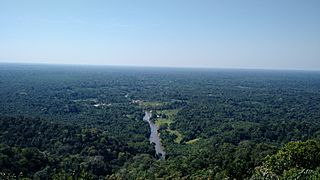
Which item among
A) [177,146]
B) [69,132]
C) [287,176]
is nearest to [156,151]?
[177,146]

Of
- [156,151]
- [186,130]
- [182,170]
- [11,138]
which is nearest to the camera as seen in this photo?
[182,170]

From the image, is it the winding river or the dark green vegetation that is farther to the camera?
the winding river

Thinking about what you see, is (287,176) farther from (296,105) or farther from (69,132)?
(296,105)

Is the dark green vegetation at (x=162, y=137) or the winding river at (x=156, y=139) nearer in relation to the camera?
the dark green vegetation at (x=162, y=137)

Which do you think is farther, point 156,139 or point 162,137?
point 156,139

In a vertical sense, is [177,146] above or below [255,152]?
below

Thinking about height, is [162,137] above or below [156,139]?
above

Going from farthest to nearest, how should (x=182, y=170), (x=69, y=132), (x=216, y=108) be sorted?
(x=216, y=108) → (x=69, y=132) → (x=182, y=170)

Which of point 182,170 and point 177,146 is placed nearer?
point 182,170

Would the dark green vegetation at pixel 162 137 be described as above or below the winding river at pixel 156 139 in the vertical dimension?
above

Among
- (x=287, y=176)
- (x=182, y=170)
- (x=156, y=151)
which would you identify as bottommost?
(x=156, y=151)

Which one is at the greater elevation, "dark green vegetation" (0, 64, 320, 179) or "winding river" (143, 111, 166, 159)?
"dark green vegetation" (0, 64, 320, 179)
